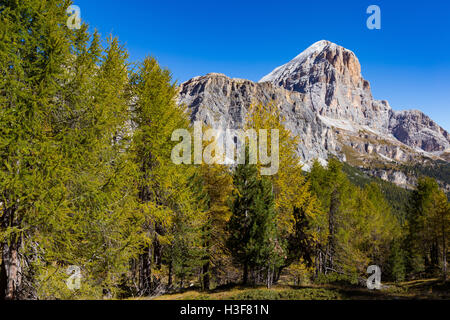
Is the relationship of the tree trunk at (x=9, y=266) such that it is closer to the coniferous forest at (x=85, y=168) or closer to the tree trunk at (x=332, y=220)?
the coniferous forest at (x=85, y=168)

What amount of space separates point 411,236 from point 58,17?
134 feet

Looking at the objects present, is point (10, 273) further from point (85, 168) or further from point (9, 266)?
point (85, 168)

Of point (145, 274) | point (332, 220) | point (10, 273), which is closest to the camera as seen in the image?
point (10, 273)

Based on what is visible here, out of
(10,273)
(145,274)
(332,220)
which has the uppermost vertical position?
(332,220)

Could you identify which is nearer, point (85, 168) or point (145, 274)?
point (85, 168)

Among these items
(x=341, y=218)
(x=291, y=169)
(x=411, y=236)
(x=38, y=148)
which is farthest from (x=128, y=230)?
(x=411, y=236)

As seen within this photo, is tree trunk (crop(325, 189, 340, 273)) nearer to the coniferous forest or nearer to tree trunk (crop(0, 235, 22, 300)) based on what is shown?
the coniferous forest

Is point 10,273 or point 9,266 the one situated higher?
point 9,266

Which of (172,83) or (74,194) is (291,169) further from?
(74,194)

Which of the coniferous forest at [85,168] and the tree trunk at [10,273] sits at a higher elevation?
the coniferous forest at [85,168]

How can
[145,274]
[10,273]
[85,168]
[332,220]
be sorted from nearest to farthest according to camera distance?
1. [10,273]
2. [85,168]
3. [145,274]
4. [332,220]

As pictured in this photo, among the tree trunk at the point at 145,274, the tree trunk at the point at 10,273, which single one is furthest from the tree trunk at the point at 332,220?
the tree trunk at the point at 10,273

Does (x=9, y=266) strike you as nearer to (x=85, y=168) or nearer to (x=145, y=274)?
(x=85, y=168)

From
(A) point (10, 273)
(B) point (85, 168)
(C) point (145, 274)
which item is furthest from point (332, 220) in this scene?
(A) point (10, 273)
